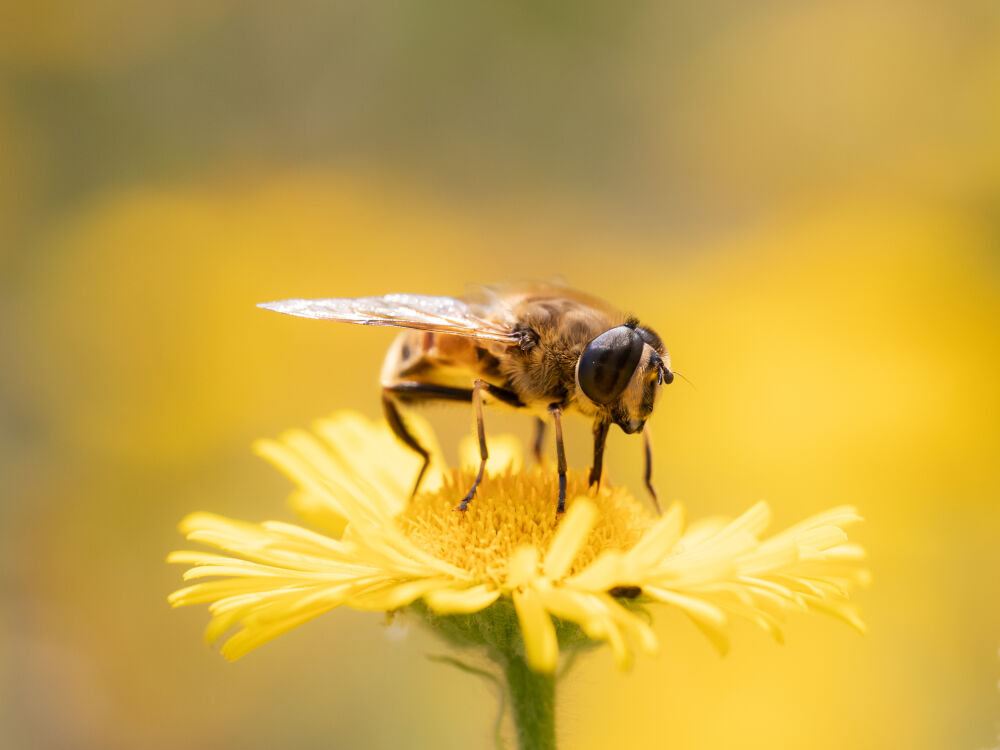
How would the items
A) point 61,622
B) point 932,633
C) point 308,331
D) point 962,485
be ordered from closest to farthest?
point 932,633
point 962,485
point 61,622
point 308,331

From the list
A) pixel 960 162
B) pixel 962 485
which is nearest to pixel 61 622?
pixel 962 485

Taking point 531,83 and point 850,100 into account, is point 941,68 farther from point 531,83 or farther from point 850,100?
point 531,83

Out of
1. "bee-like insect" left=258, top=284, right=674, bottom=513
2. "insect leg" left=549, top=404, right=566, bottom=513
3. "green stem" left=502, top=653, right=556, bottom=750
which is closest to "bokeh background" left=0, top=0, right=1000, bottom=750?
"green stem" left=502, top=653, right=556, bottom=750

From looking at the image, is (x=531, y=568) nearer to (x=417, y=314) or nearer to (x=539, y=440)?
(x=417, y=314)

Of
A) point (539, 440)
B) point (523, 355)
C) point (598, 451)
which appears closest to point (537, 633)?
point (598, 451)

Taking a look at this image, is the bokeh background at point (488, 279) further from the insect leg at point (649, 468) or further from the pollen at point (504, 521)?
the insect leg at point (649, 468)

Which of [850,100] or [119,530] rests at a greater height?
[850,100]
